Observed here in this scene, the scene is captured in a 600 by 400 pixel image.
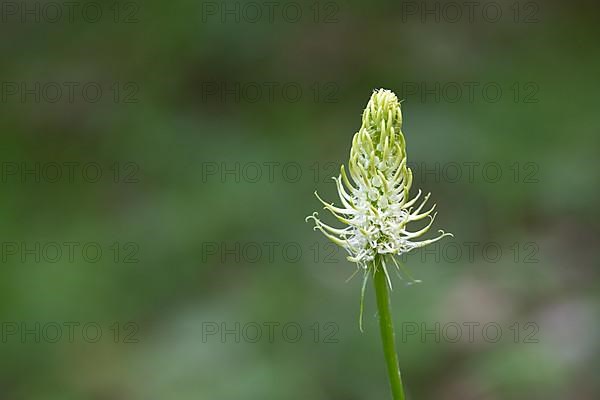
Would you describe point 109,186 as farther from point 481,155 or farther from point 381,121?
point 381,121
